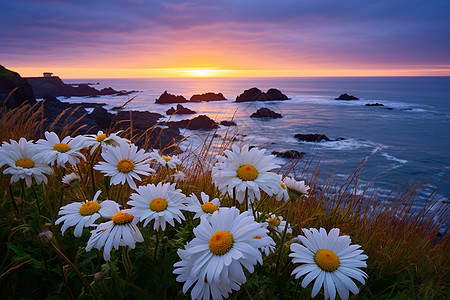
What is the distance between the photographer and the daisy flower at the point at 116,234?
1.08 meters

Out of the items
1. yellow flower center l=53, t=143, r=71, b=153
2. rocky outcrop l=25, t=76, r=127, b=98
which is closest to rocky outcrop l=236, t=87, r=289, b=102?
yellow flower center l=53, t=143, r=71, b=153

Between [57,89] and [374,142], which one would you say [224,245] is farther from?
[57,89]

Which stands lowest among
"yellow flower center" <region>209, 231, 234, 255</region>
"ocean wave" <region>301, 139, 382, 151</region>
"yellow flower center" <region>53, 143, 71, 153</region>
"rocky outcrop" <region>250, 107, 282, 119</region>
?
"ocean wave" <region>301, 139, 382, 151</region>

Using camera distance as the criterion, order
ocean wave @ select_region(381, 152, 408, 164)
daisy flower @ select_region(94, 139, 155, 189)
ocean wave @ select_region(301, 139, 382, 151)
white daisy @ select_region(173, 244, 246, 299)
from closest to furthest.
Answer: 1. white daisy @ select_region(173, 244, 246, 299)
2. daisy flower @ select_region(94, 139, 155, 189)
3. ocean wave @ select_region(381, 152, 408, 164)
4. ocean wave @ select_region(301, 139, 382, 151)

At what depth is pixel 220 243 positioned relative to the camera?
965 millimetres

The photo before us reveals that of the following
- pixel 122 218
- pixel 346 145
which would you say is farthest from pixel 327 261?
pixel 346 145

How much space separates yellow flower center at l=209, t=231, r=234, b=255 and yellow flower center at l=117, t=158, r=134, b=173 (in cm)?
67

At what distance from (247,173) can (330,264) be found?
499mm

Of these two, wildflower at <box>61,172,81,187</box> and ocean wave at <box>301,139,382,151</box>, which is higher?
wildflower at <box>61,172,81,187</box>

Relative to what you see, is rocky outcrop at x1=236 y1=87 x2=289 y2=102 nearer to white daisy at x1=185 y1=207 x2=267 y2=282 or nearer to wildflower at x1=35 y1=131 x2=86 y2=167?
wildflower at x1=35 y1=131 x2=86 y2=167

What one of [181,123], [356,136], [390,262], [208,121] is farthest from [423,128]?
[390,262]

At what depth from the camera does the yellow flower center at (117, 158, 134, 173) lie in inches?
57.2

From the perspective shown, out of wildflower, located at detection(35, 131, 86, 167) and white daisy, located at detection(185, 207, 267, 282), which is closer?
white daisy, located at detection(185, 207, 267, 282)

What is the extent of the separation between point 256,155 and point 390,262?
194cm
